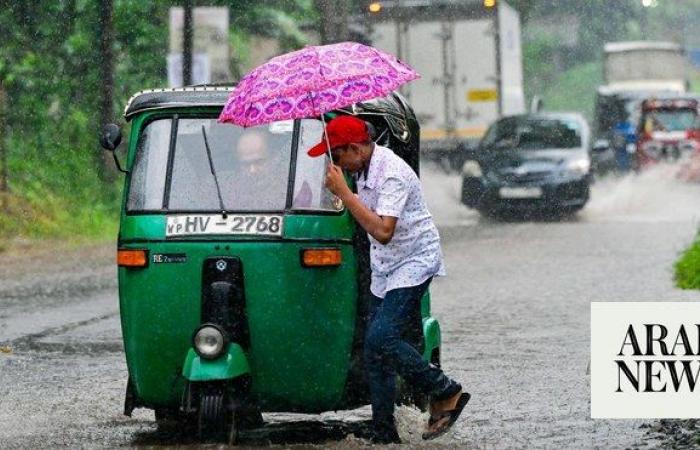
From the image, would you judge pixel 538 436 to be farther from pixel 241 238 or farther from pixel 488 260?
pixel 488 260

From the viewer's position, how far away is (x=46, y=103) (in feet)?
103

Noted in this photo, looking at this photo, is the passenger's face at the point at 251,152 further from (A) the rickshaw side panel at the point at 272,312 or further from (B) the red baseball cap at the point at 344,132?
(B) the red baseball cap at the point at 344,132

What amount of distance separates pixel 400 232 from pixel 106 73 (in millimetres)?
22157

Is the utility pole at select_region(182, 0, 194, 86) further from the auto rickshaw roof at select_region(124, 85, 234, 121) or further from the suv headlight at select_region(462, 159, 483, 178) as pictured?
the auto rickshaw roof at select_region(124, 85, 234, 121)

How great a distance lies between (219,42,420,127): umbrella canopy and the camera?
28.2 feet

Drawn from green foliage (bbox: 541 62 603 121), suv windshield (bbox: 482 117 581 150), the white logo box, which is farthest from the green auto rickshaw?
green foliage (bbox: 541 62 603 121)

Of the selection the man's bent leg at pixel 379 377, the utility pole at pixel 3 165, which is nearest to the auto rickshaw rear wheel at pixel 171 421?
the man's bent leg at pixel 379 377

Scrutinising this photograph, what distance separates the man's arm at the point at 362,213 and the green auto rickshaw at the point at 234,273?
337 millimetres

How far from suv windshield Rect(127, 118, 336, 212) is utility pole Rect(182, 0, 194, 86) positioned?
1976 centimetres

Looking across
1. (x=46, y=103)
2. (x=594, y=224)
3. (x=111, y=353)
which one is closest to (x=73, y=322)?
(x=111, y=353)

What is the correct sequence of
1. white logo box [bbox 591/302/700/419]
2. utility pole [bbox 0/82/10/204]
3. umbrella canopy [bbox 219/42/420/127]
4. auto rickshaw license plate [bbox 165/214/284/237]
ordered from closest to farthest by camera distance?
white logo box [bbox 591/302/700/419] < umbrella canopy [bbox 219/42/420/127] < auto rickshaw license plate [bbox 165/214/284/237] < utility pole [bbox 0/82/10/204]

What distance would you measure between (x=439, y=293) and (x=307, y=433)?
27.6ft

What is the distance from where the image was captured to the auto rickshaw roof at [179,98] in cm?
912

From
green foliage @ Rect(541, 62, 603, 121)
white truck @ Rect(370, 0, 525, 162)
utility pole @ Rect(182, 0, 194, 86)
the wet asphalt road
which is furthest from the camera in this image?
green foliage @ Rect(541, 62, 603, 121)
